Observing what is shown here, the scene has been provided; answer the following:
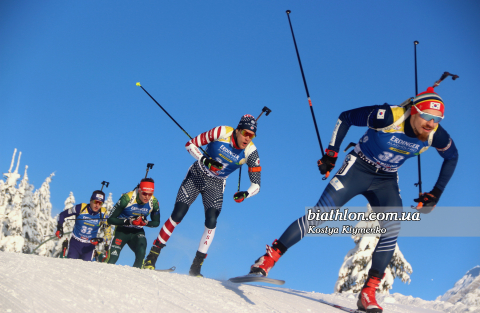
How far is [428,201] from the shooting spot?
16.0ft

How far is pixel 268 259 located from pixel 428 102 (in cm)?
253

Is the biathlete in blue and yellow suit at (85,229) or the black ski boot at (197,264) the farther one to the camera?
the biathlete in blue and yellow suit at (85,229)

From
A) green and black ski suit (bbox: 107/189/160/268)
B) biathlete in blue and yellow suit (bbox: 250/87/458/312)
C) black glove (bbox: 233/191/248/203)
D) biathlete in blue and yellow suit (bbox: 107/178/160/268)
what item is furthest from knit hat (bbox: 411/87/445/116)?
green and black ski suit (bbox: 107/189/160/268)

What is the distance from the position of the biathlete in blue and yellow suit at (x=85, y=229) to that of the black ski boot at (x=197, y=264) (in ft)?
12.2

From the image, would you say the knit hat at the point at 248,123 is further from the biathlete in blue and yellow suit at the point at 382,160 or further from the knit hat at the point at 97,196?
the knit hat at the point at 97,196

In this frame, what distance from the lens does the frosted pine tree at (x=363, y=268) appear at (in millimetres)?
15656

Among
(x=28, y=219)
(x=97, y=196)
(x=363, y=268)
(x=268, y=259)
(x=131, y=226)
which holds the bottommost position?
(x=268, y=259)

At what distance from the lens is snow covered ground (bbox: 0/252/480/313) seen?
10.3 feet

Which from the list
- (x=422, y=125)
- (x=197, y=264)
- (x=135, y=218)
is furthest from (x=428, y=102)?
(x=135, y=218)

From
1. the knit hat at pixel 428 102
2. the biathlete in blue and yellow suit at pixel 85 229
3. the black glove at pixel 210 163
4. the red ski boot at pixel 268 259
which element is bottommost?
the red ski boot at pixel 268 259

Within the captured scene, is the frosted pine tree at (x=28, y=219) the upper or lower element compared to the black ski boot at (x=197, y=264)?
upper

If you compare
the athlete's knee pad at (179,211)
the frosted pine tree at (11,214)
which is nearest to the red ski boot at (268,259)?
the athlete's knee pad at (179,211)

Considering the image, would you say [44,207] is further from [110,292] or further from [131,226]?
[110,292]

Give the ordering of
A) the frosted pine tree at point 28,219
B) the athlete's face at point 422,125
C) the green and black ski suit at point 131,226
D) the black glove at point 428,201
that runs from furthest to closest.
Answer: the frosted pine tree at point 28,219 < the green and black ski suit at point 131,226 < the black glove at point 428,201 < the athlete's face at point 422,125
